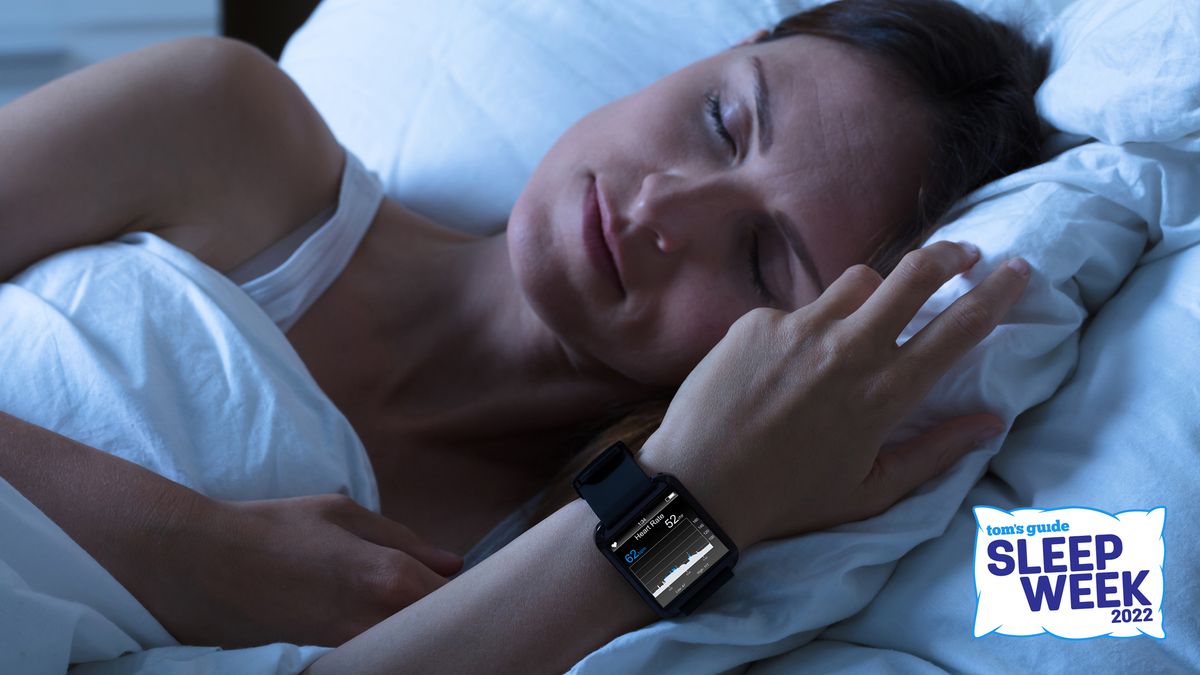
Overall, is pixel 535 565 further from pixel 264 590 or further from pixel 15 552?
pixel 15 552

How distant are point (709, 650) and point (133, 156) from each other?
0.68 m

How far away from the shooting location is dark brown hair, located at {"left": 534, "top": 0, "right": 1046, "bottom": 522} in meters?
0.99

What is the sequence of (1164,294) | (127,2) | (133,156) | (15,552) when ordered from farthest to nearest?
(127,2), (133,156), (1164,294), (15,552)

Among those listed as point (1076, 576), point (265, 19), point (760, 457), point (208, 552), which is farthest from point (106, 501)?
point (265, 19)

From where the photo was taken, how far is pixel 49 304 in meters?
0.89

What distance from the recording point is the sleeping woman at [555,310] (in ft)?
2.42

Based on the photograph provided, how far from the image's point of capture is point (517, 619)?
695 mm

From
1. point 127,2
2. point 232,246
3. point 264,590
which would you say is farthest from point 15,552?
point 127,2

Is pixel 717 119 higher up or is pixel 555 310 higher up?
pixel 717 119

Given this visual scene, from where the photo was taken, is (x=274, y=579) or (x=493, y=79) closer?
(x=274, y=579)

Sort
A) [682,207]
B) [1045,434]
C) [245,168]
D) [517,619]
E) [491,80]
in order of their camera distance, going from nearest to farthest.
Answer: [517,619], [1045,434], [682,207], [245,168], [491,80]

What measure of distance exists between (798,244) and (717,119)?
0.15 metres

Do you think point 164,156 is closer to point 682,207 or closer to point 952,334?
point 682,207

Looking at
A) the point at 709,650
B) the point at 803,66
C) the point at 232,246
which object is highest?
the point at 803,66
